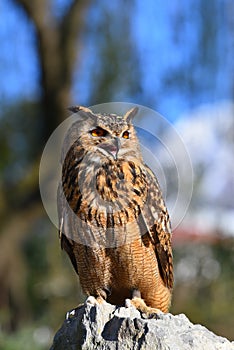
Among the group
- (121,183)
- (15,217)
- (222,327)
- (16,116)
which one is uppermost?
(121,183)

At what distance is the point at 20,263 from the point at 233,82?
15.2ft

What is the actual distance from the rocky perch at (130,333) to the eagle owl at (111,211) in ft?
1.08

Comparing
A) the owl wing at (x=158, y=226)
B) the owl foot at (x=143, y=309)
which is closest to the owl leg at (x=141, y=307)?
the owl foot at (x=143, y=309)

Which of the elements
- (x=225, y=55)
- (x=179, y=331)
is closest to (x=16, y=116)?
(x=225, y=55)

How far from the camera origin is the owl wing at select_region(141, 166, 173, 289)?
11.4ft

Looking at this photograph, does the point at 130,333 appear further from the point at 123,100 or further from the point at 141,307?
the point at 123,100

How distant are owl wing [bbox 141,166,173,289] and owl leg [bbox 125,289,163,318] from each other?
0.23 m

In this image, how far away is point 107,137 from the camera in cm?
329

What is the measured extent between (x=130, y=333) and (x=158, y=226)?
91cm

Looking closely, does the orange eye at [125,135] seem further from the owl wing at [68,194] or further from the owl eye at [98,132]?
the owl wing at [68,194]

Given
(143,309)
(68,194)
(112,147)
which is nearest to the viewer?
(143,309)

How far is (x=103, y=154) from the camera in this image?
3316 mm

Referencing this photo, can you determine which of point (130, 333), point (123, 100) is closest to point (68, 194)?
point (130, 333)

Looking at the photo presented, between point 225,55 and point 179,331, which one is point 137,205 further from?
point 225,55
